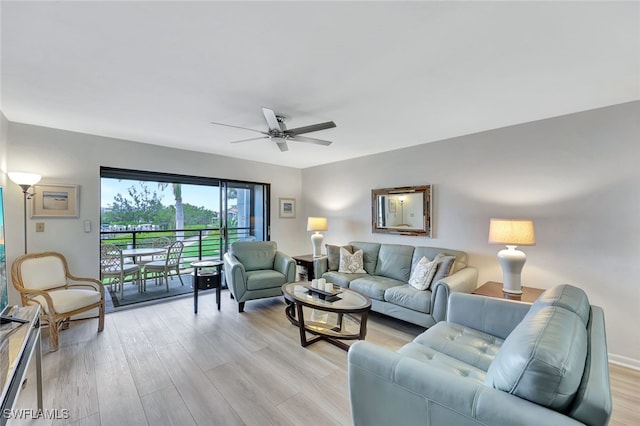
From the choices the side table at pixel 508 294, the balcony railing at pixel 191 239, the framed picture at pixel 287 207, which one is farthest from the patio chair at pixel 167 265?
the side table at pixel 508 294

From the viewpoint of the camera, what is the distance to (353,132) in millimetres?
3250

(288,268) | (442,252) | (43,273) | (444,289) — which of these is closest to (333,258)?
(288,268)

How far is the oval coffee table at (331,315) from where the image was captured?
251 centimetres

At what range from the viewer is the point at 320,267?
3977mm

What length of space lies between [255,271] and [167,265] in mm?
1931

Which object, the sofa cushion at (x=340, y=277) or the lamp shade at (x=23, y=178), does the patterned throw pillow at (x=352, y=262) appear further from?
the lamp shade at (x=23, y=178)

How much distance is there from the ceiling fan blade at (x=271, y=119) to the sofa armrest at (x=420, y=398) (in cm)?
185

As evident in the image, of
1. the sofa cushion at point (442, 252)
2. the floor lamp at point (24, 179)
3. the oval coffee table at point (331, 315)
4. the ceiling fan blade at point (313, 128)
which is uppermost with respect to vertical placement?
the ceiling fan blade at point (313, 128)

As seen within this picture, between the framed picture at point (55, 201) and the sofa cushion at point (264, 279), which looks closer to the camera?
the framed picture at point (55, 201)

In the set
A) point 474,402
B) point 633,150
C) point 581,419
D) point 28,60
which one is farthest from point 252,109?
point 633,150

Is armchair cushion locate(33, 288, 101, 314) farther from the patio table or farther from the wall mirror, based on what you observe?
the wall mirror

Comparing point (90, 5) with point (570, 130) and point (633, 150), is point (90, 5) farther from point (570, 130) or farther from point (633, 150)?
point (633, 150)

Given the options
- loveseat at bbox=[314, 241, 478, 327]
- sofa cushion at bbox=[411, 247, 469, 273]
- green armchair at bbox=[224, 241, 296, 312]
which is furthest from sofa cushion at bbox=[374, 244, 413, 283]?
green armchair at bbox=[224, 241, 296, 312]

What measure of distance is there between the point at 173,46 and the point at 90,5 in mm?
386
